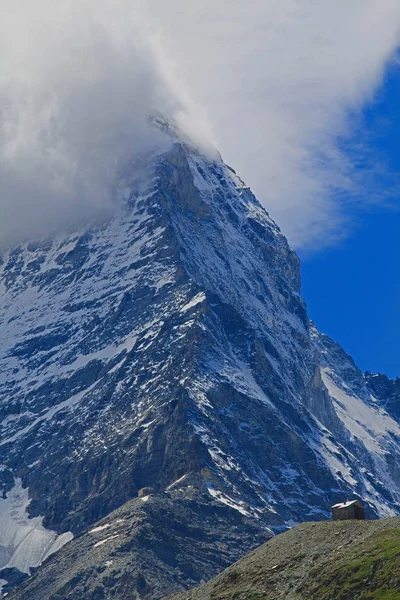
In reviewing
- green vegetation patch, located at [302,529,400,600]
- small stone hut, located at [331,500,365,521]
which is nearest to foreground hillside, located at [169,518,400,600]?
green vegetation patch, located at [302,529,400,600]

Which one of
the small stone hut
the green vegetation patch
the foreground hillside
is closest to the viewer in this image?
the green vegetation patch

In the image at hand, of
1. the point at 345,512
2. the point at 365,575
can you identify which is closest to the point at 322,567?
the point at 365,575

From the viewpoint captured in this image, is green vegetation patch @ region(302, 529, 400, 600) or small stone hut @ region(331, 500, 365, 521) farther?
small stone hut @ region(331, 500, 365, 521)

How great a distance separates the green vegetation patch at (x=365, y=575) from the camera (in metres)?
152

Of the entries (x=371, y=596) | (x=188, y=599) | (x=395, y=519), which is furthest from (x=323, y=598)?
(x=188, y=599)

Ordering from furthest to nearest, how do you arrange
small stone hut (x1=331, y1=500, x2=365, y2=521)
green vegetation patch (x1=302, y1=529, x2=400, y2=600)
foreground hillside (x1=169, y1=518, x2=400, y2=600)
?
1. small stone hut (x1=331, y1=500, x2=365, y2=521)
2. foreground hillside (x1=169, y1=518, x2=400, y2=600)
3. green vegetation patch (x1=302, y1=529, x2=400, y2=600)

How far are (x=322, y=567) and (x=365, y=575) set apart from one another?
7.85 meters

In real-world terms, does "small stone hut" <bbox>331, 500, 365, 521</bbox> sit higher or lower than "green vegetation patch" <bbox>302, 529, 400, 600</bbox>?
higher

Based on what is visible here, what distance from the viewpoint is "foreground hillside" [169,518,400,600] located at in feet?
506

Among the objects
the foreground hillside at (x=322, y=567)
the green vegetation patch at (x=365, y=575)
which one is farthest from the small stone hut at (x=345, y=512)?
the green vegetation patch at (x=365, y=575)

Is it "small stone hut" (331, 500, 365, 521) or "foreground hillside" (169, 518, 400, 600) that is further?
"small stone hut" (331, 500, 365, 521)

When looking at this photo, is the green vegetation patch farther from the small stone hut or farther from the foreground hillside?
the small stone hut

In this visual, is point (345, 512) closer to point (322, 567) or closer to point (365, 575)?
point (322, 567)

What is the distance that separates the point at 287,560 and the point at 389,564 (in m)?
19.3
